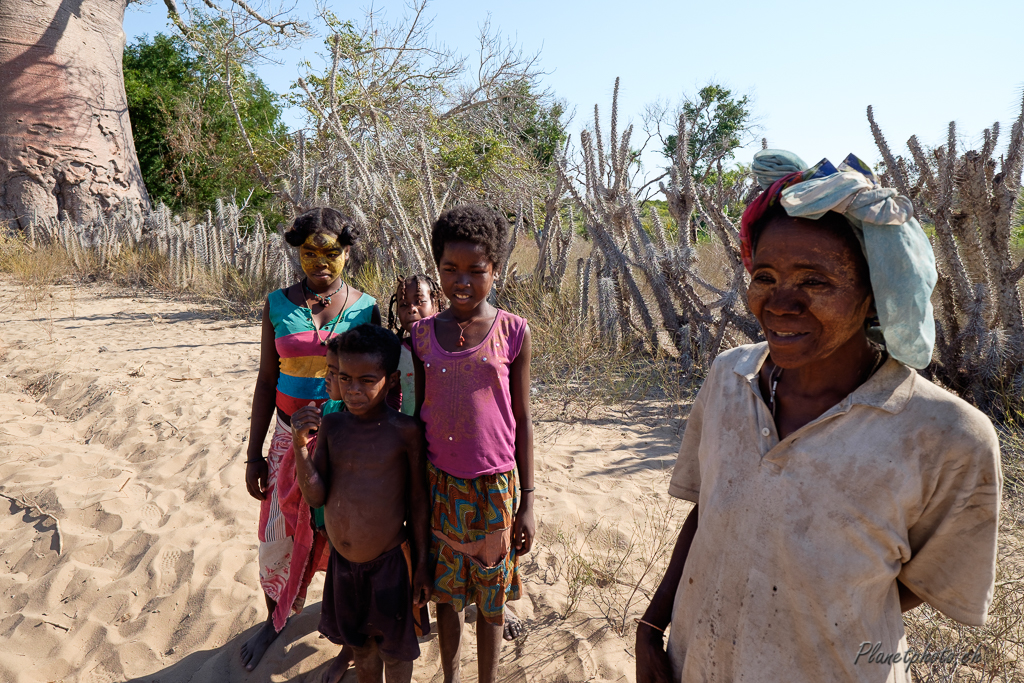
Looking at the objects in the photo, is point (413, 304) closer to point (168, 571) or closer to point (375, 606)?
point (375, 606)

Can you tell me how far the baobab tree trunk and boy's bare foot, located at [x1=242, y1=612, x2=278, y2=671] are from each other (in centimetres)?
1307

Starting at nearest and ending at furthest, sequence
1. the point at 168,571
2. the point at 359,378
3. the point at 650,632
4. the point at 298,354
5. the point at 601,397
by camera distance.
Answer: the point at 650,632 < the point at 359,378 < the point at 298,354 < the point at 168,571 < the point at 601,397

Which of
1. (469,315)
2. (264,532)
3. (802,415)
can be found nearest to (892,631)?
(802,415)

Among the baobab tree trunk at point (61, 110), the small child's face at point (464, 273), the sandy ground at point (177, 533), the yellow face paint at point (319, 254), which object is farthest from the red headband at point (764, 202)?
the baobab tree trunk at point (61, 110)

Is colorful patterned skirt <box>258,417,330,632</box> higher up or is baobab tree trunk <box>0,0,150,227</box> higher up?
baobab tree trunk <box>0,0,150,227</box>

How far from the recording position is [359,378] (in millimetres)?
1829

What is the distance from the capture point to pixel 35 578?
118 inches

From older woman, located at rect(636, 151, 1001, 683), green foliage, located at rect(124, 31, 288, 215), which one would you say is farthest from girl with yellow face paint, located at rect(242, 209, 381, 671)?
green foliage, located at rect(124, 31, 288, 215)

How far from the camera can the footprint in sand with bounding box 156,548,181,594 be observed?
2.91 m

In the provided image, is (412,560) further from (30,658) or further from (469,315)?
(30,658)

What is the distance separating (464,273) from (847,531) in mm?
1253

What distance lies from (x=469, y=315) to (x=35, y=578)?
272 cm

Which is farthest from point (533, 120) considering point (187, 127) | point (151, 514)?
point (151, 514)

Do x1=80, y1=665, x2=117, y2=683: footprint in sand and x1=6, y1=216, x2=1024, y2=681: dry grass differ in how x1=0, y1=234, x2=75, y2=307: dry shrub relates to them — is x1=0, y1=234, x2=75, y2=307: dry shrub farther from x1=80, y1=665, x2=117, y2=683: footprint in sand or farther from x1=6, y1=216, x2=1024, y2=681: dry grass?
x1=80, y1=665, x2=117, y2=683: footprint in sand
